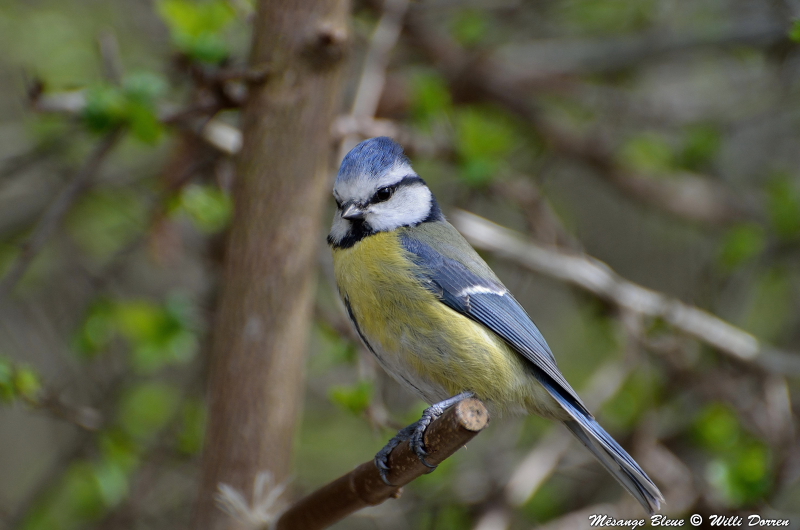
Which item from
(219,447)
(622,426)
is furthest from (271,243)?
(622,426)

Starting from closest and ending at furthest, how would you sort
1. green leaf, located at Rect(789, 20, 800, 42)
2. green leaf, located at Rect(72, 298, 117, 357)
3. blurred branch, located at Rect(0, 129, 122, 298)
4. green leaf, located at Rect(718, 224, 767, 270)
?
1. green leaf, located at Rect(789, 20, 800, 42)
2. blurred branch, located at Rect(0, 129, 122, 298)
3. green leaf, located at Rect(72, 298, 117, 357)
4. green leaf, located at Rect(718, 224, 767, 270)

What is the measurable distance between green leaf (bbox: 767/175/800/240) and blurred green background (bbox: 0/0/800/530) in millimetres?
12

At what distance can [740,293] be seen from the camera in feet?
10.8

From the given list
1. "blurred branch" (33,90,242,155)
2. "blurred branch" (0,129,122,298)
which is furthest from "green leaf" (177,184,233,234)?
"blurred branch" (0,129,122,298)

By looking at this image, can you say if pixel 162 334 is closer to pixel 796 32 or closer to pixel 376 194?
pixel 376 194

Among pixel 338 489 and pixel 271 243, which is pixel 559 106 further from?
pixel 338 489

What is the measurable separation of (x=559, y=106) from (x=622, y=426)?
1.69 meters

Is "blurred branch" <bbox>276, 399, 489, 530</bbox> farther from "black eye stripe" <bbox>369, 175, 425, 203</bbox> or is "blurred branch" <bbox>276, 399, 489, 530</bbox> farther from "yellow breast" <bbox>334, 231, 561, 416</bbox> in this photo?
"black eye stripe" <bbox>369, 175, 425, 203</bbox>

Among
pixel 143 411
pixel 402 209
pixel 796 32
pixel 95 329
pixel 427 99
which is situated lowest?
pixel 143 411

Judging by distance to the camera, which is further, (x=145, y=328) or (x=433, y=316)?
(x=145, y=328)

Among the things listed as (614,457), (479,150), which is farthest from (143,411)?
(614,457)

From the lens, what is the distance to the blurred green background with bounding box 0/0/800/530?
2314 mm

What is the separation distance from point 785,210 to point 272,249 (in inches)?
82.2

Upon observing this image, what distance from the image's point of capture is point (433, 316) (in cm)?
174
